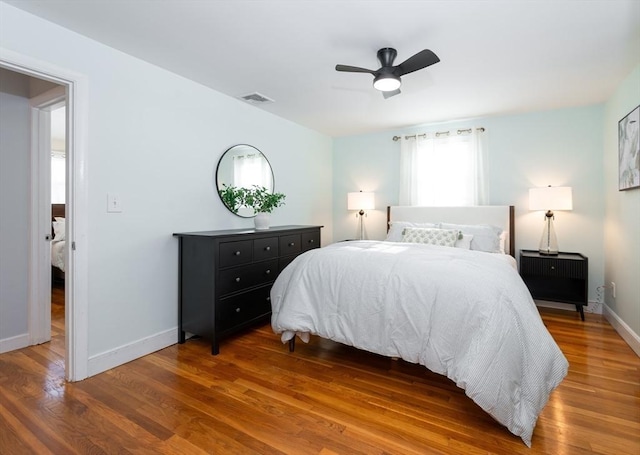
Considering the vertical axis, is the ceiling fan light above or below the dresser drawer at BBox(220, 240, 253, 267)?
above

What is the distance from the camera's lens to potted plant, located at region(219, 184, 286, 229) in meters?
3.41

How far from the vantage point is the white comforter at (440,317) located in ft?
5.52

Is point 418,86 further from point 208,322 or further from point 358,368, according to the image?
point 208,322

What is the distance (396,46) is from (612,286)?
3295 mm

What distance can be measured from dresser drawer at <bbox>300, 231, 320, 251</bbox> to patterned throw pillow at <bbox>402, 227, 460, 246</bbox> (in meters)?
1.06

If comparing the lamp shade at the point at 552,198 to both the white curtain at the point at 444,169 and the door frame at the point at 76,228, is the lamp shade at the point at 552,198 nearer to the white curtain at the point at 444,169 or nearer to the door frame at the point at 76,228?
the white curtain at the point at 444,169

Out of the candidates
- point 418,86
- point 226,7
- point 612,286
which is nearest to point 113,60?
point 226,7

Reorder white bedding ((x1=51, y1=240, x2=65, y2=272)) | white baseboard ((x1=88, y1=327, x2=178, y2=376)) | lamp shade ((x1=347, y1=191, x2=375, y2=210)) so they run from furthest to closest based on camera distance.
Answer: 1. lamp shade ((x1=347, y1=191, x2=375, y2=210))
2. white bedding ((x1=51, y1=240, x2=65, y2=272))
3. white baseboard ((x1=88, y1=327, x2=178, y2=376))

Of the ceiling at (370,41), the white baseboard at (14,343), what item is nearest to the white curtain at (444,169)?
the ceiling at (370,41)

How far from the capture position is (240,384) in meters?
2.22

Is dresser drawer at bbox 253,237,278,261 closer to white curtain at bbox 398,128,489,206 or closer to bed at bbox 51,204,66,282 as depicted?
white curtain at bbox 398,128,489,206

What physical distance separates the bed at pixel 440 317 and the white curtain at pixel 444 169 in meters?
1.80

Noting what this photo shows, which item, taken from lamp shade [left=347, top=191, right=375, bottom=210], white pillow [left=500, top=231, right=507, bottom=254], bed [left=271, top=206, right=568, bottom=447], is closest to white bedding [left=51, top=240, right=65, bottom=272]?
bed [left=271, top=206, right=568, bottom=447]

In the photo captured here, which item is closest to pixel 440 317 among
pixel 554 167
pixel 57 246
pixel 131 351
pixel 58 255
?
pixel 131 351
